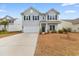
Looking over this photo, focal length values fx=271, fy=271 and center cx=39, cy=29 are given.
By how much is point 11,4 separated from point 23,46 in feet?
2.34

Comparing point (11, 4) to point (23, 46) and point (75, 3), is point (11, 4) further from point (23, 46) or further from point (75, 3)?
point (75, 3)

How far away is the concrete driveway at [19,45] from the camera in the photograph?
4.40 m

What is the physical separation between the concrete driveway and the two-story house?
0.13m

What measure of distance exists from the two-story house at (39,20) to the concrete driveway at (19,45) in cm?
13

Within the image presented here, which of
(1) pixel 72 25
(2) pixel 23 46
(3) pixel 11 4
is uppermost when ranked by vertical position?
(3) pixel 11 4

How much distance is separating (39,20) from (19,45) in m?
0.55

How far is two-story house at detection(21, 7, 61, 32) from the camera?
450 cm

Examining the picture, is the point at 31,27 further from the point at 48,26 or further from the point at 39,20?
the point at 48,26

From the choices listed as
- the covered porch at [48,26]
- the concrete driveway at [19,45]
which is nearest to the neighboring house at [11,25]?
the concrete driveway at [19,45]

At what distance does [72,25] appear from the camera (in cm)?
451

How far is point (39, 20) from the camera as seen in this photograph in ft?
15.1

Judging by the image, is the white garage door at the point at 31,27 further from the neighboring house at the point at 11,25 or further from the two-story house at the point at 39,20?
the neighboring house at the point at 11,25

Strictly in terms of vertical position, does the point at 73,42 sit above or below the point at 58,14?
below

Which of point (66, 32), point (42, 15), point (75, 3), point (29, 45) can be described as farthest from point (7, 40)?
point (75, 3)
